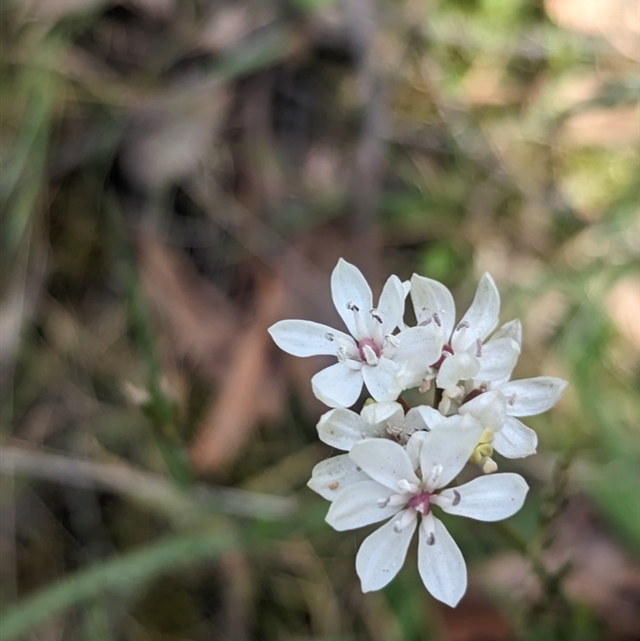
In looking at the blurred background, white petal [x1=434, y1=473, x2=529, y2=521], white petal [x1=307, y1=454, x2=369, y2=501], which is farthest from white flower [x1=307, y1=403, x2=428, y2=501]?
the blurred background

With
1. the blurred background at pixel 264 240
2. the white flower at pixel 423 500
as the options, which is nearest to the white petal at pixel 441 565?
the white flower at pixel 423 500

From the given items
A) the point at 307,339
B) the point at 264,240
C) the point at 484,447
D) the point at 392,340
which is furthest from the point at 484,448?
the point at 264,240

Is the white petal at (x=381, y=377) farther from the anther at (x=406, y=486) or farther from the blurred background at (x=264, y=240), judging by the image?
the blurred background at (x=264, y=240)

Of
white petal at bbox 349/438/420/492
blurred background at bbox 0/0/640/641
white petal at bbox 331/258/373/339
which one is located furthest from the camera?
blurred background at bbox 0/0/640/641

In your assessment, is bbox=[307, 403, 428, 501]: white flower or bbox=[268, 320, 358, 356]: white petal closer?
bbox=[307, 403, 428, 501]: white flower

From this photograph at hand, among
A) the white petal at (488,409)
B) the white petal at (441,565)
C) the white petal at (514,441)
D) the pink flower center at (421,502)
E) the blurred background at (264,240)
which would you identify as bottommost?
the blurred background at (264,240)

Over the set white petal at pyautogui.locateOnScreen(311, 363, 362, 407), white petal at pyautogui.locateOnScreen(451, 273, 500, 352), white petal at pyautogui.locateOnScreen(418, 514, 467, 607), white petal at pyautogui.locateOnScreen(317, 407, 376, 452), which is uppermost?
white petal at pyautogui.locateOnScreen(451, 273, 500, 352)

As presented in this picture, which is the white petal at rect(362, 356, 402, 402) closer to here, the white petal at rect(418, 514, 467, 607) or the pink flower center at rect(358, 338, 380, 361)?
the pink flower center at rect(358, 338, 380, 361)
